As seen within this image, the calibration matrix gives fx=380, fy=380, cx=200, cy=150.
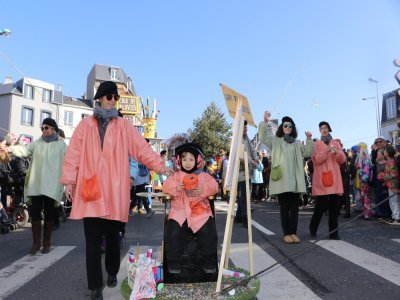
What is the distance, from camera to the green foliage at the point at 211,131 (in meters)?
46.2

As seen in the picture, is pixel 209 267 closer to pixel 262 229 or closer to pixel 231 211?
pixel 231 211

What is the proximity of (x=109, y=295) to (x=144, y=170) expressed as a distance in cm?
616

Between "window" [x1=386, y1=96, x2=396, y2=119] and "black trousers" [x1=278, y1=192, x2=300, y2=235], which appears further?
"window" [x1=386, y1=96, x2=396, y2=119]

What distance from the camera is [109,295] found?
3.50m

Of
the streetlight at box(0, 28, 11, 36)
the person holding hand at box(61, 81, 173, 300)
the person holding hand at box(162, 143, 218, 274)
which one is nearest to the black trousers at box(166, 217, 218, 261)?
the person holding hand at box(162, 143, 218, 274)

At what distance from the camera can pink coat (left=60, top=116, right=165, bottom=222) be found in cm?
335

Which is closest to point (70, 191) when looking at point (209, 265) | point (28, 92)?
point (209, 265)

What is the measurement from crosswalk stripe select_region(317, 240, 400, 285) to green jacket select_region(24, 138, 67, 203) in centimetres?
396

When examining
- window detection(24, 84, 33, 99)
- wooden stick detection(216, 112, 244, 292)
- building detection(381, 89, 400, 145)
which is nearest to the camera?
wooden stick detection(216, 112, 244, 292)

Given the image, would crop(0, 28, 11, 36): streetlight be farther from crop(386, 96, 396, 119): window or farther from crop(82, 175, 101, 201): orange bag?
crop(386, 96, 396, 119): window

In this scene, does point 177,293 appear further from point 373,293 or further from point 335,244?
point 335,244

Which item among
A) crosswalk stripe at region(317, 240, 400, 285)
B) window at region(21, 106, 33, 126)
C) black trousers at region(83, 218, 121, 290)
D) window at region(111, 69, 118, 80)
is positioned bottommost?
crosswalk stripe at region(317, 240, 400, 285)

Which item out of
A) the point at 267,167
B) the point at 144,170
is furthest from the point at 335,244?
the point at 267,167

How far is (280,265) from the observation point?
14.7 ft
